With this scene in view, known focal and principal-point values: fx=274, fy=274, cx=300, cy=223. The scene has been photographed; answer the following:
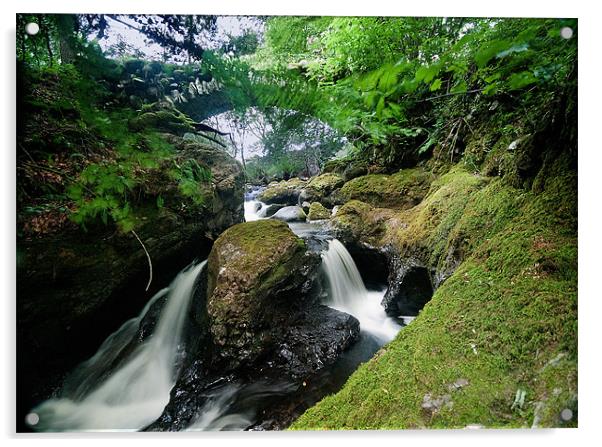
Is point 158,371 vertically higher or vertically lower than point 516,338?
lower

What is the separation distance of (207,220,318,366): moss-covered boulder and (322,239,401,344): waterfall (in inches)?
14.8

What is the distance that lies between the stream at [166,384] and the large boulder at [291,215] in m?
0.38

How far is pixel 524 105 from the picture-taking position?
1771 millimetres

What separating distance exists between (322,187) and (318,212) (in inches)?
21.1

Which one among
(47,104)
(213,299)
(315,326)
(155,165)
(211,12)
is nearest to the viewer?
(47,104)

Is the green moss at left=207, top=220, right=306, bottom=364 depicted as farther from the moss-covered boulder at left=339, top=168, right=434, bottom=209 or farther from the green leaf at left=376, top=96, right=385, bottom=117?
the green leaf at left=376, top=96, right=385, bottom=117

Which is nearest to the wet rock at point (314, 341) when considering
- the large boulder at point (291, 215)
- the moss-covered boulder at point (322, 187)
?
the large boulder at point (291, 215)

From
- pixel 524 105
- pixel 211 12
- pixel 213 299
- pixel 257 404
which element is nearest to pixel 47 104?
pixel 211 12

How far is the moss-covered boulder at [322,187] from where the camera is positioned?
7.60ft

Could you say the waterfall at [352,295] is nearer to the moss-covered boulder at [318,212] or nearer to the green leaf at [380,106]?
the moss-covered boulder at [318,212]

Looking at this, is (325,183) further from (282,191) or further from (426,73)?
(426,73)

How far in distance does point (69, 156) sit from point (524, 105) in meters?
2.80

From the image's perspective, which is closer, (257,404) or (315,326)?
(257,404)
